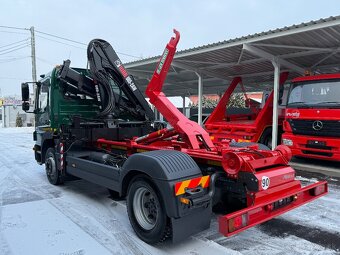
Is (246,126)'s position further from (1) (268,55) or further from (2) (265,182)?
(2) (265,182)

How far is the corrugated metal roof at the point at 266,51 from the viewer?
8.14m

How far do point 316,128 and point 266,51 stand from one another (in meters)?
3.18

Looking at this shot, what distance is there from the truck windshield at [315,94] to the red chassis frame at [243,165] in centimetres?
414

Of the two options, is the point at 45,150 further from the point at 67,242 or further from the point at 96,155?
the point at 67,242

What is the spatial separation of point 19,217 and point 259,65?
1001 cm

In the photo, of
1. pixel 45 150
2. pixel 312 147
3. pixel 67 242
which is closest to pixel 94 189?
pixel 45 150

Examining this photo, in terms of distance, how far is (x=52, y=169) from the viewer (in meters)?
6.80

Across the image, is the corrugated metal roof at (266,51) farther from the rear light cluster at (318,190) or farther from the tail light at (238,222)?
the tail light at (238,222)

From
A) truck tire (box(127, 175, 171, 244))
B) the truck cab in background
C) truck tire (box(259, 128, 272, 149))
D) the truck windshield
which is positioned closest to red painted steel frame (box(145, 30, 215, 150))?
truck tire (box(127, 175, 171, 244))

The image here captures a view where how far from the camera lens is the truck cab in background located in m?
7.75

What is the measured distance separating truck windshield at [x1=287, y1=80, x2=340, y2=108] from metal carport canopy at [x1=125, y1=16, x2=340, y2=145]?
108cm

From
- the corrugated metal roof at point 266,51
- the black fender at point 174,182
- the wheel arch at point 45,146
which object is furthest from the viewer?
the corrugated metal roof at point 266,51

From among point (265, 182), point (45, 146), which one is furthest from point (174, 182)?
point (45, 146)

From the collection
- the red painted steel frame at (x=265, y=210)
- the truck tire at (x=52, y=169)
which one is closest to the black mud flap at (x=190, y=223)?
the red painted steel frame at (x=265, y=210)
